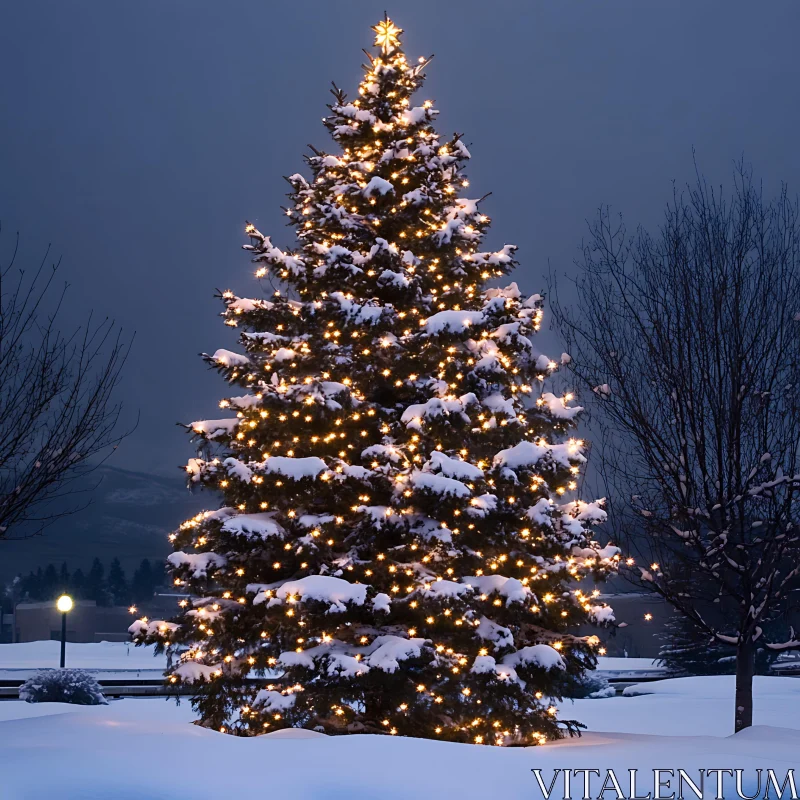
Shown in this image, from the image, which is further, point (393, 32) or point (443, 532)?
point (393, 32)

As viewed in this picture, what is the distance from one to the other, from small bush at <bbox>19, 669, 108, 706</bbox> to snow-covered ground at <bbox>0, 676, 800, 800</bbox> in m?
13.7

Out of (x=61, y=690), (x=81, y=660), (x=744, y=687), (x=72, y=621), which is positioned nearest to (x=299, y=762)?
(x=744, y=687)

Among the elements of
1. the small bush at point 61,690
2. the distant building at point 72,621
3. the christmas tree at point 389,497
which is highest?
the christmas tree at point 389,497

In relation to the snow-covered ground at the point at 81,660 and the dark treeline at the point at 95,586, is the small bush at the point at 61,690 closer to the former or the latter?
the snow-covered ground at the point at 81,660

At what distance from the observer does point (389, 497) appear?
11.8 meters

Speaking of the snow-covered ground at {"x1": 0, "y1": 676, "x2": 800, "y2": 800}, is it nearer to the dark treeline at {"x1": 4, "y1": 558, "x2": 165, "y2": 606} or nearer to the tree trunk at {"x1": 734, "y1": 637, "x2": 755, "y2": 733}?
the tree trunk at {"x1": 734, "y1": 637, "x2": 755, "y2": 733}

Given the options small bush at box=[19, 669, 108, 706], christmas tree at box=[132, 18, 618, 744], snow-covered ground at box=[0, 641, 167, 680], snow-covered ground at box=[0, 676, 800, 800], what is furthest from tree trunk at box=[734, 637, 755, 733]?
snow-covered ground at box=[0, 641, 167, 680]

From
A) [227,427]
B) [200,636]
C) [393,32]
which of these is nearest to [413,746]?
[200,636]

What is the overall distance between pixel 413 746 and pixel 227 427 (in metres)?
5.68

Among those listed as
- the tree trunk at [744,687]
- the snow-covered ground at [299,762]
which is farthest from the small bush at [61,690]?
the tree trunk at [744,687]

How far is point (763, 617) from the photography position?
12250mm

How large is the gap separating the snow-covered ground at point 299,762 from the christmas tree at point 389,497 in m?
1.31

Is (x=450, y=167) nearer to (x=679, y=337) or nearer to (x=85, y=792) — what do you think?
(x=679, y=337)

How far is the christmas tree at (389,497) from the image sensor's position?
10.9 meters
